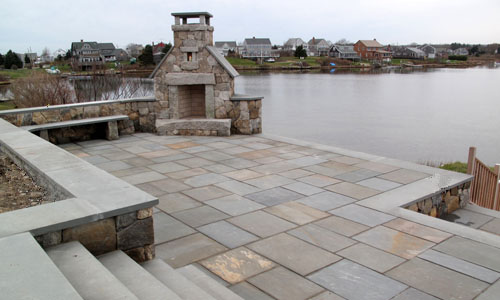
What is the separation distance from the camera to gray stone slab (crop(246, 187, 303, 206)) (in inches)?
193

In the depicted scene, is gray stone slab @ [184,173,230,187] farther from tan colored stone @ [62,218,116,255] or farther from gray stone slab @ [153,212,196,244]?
tan colored stone @ [62,218,116,255]

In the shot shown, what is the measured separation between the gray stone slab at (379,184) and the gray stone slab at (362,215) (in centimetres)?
79

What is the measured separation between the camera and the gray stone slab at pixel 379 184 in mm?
5391

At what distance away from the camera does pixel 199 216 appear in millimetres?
4469

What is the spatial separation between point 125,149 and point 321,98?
78.3ft

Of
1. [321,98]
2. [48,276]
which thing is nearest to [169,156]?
[48,276]

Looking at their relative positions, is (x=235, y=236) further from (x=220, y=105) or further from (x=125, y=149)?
(x=220, y=105)

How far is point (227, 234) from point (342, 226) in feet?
3.81

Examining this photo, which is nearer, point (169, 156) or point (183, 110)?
point (169, 156)

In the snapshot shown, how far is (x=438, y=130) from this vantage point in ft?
64.3

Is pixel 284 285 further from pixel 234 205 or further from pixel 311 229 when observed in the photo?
pixel 234 205

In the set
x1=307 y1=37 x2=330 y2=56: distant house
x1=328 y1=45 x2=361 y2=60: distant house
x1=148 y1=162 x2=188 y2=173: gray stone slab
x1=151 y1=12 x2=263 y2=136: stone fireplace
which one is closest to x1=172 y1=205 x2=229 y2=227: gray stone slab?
x1=148 y1=162 x2=188 y2=173: gray stone slab

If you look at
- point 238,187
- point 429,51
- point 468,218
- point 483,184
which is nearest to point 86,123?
point 238,187

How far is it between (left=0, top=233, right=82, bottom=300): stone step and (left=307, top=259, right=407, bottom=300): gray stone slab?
190cm
